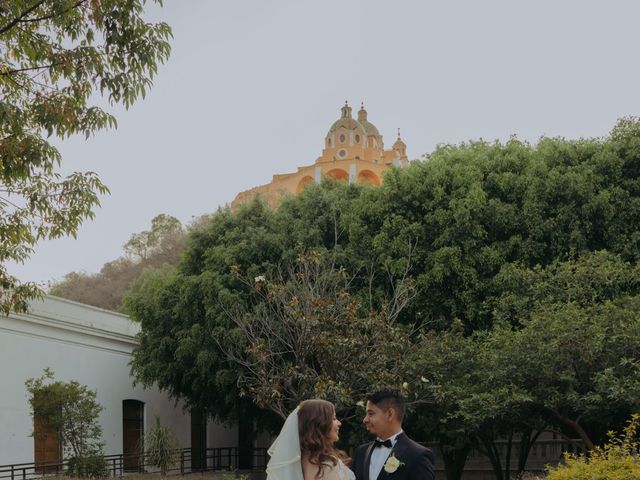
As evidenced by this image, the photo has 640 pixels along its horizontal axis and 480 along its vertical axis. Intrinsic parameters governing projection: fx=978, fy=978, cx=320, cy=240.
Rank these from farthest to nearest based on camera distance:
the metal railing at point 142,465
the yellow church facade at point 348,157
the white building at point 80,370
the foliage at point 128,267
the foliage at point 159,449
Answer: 1. the yellow church facade at point 348,157
2. the foliage at point 128,267
3. the foliage at point 159,449
4. the white building at point 80,370
5. the metal railing at point 142,465

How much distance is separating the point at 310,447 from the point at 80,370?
70.2 feet

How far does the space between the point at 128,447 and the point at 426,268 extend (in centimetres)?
1110

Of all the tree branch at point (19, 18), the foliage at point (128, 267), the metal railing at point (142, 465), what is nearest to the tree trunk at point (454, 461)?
the metal railing at point (142, 465)

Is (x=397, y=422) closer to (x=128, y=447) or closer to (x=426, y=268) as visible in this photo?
(x=426, y=268)

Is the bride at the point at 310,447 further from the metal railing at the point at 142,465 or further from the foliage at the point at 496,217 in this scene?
the metal railing at the point at 142,465

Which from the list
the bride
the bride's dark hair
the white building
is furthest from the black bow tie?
the white building

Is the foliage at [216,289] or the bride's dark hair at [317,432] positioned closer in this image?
the bride's dark hair at [317,432]

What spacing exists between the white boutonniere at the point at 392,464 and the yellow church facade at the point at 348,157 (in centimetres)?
5921

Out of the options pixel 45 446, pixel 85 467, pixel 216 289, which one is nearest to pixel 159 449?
pixel 45 446

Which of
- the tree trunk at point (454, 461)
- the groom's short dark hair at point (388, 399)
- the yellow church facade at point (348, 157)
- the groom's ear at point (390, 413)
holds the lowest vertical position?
the tree trunk at point (454, 461)

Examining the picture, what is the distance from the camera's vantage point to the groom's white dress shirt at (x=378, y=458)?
614cm

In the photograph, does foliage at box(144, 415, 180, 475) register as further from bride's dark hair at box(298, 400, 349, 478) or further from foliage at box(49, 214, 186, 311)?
foliage at box(49, 214, 186, 311)

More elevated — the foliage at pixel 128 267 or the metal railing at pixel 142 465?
the foliage at pixel 128 267

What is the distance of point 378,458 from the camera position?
6.18 meters
